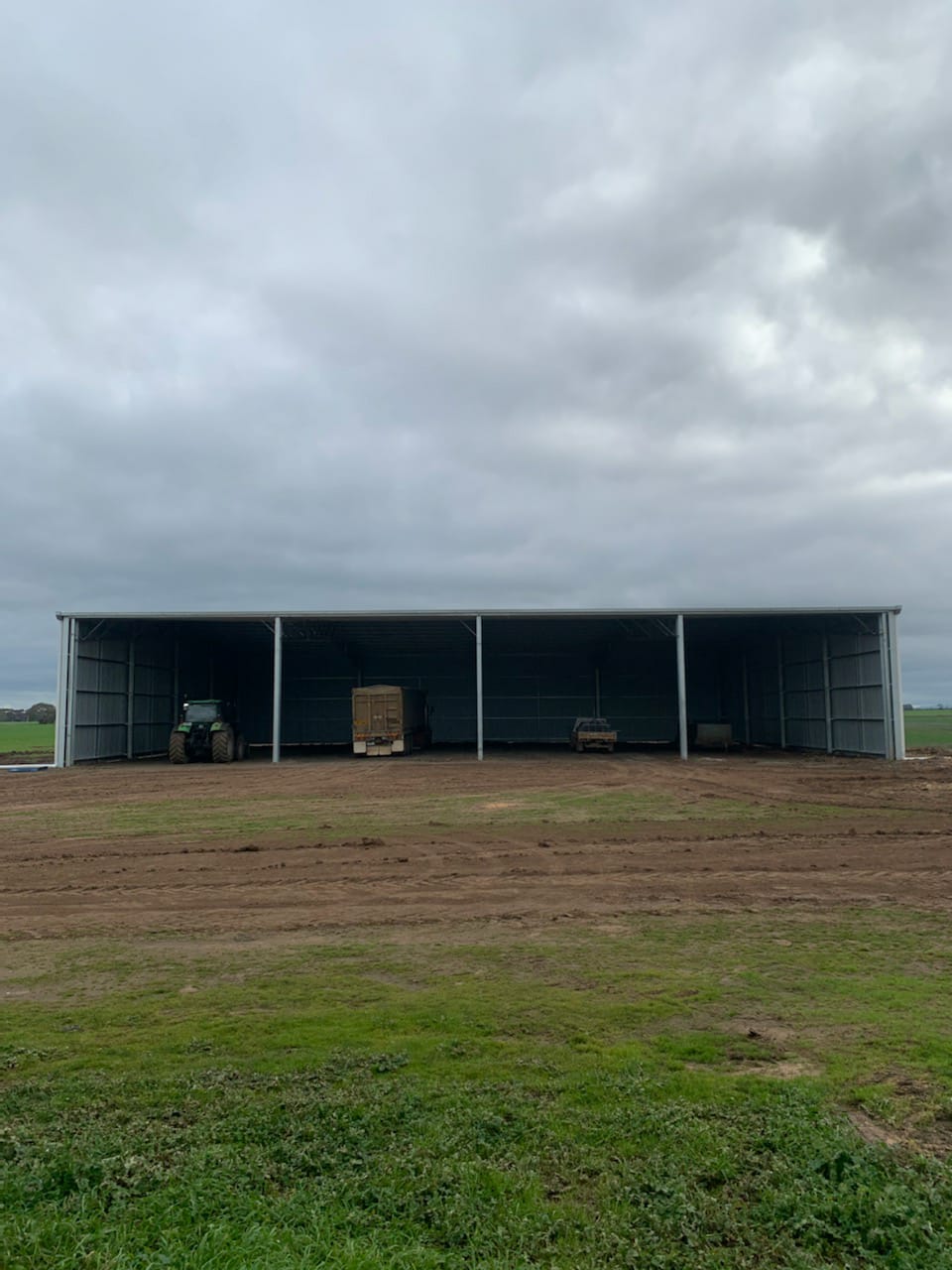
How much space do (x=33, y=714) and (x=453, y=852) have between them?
332 feet

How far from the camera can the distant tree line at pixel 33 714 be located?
95875mm

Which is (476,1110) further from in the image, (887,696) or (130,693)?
(130,693)

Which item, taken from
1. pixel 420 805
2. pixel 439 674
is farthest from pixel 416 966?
pixel 439 674

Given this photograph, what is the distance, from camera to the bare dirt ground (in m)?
10.4

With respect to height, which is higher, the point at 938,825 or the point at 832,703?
the point at 832,703

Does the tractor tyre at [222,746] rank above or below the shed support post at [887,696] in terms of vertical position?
below

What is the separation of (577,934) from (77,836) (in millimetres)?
11468

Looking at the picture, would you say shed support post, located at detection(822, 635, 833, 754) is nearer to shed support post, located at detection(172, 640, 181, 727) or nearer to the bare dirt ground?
the bare dirt ground

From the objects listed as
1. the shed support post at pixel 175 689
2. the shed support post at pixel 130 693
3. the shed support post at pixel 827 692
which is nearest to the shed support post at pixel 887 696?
the shed support post at pixel 827 692

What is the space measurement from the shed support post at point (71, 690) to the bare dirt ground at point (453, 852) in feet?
24.7

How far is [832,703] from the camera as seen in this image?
37375 millimetres

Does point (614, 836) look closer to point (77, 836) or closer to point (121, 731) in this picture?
point (77, 836)

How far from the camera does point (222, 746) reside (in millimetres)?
35719

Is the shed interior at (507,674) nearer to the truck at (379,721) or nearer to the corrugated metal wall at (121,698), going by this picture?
the corrugated metal wall at (121,698)
